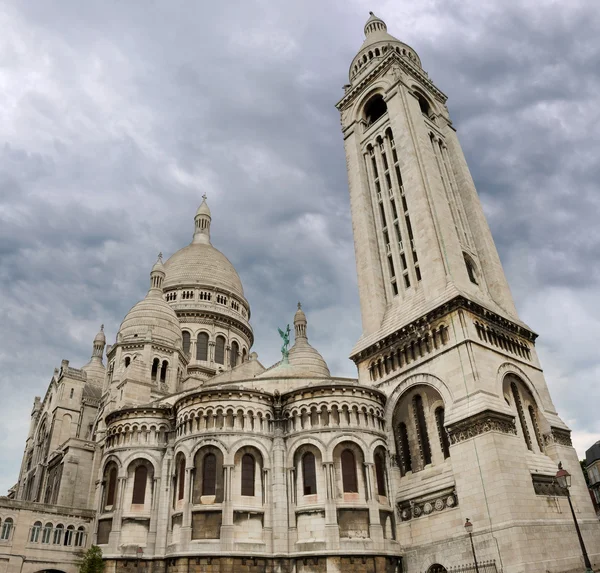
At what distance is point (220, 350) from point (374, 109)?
3228 cm

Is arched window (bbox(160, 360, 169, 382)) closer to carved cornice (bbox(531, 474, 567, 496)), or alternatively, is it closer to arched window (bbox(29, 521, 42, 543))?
arched window (bbox(29, 521, 42, 543))

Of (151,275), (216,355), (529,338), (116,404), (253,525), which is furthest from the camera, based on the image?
(216,355)

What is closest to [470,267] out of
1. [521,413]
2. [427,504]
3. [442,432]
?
[521,413]

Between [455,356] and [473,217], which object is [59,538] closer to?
[455,356]

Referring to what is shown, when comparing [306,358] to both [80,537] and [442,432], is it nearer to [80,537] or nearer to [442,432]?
[442,432]

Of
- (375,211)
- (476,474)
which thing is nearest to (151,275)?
(375,211)

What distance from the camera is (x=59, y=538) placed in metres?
37.0

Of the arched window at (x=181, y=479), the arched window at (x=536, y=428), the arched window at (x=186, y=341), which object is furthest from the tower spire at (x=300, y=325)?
the arched window at (x=536, y=428)

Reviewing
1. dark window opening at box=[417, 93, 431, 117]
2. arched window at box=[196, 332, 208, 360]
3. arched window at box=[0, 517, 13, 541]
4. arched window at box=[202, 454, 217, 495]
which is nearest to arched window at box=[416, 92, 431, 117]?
dark window opening at box=[417, 93, 431, 117]

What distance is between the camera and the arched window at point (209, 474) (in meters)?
32.3

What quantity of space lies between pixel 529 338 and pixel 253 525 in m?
22.6

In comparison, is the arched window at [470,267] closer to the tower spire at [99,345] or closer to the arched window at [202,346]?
the arched window at [202,346]

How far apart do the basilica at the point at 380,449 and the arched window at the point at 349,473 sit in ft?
0.38

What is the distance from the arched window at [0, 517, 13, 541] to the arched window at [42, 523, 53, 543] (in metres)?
2.18
